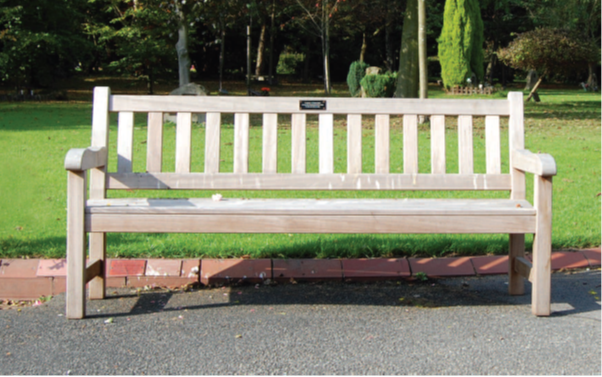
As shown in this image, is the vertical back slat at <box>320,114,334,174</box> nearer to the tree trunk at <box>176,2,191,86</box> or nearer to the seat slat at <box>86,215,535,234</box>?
the seat slat at <box>86,215,535,234</box>

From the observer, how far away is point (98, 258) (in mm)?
3605

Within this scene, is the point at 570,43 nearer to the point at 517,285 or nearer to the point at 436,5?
the point at 436,5

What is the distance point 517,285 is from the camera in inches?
145

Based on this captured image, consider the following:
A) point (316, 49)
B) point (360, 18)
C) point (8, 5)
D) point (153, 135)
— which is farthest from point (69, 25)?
point (153, 135)

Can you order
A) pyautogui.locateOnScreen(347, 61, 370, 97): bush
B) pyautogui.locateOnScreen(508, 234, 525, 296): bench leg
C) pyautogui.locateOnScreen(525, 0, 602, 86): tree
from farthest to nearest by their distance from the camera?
pyautogui.locateOnScreen(525, 0, 602, 86): tree → pyautogui.locateOnScreen(347, 61, 370, 97): bush → pyautogui.locateOnScreen(508, 234, 525, 296): bench leg

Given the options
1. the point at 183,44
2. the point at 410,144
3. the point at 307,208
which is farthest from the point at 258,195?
the point at 183,44

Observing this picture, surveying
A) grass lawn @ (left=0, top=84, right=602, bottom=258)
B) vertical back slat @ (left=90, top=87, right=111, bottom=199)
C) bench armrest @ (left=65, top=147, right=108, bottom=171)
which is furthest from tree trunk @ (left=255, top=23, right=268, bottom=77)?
bench armrest @ (left=65, top=147, right=108, bottom=171)

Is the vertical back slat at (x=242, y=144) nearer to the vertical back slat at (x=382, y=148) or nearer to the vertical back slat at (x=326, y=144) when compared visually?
the vertical back slat at (x=326, y=144)

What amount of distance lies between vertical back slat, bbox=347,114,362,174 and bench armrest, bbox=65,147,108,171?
1443 mm

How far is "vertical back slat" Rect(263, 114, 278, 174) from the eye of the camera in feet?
12.6

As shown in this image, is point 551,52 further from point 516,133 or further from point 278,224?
point 278,224

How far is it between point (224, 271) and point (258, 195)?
2.10 meters

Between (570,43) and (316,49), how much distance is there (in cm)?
2053

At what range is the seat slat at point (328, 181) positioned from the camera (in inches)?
148
